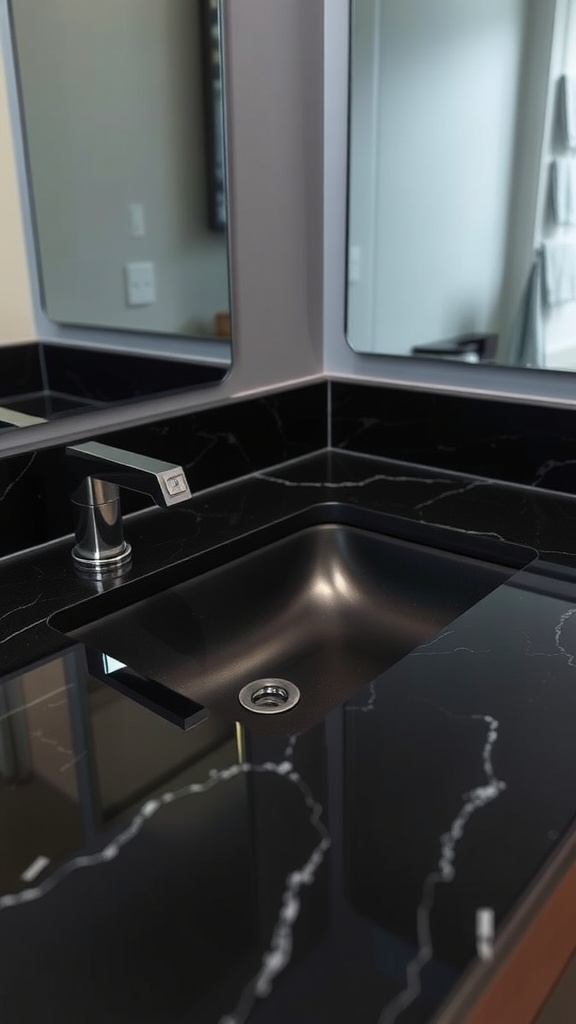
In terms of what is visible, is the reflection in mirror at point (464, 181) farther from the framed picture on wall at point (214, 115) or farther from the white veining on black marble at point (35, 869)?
the white veining on black marble at point (35, 869)

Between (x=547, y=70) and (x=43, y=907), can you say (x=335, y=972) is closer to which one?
(x=43, y=907)

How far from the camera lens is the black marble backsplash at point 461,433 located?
1.15m

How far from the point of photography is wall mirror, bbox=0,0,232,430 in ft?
3.17

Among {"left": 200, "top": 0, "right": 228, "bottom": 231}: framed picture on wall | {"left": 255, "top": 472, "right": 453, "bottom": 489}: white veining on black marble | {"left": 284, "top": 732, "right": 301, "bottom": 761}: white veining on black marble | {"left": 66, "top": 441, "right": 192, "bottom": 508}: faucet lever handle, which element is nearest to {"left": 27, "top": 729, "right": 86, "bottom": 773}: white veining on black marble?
{"left": 284, "top": 732, "right": 301, "bottom": 761}: white veining on black marble

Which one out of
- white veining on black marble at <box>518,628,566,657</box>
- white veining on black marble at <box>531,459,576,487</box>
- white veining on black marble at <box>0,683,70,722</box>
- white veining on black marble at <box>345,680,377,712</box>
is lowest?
white veining on black marble at <box>345,680,377,712</box>

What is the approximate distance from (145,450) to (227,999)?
2.45 feet

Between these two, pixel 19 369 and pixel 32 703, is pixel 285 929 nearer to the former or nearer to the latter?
pixel 32 703

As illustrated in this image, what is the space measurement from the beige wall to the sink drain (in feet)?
1.56

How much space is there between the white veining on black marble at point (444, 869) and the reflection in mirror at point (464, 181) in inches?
25.0

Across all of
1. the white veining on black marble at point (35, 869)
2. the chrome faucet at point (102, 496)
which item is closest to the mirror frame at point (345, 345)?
the chrome faucet at point (102, 496)

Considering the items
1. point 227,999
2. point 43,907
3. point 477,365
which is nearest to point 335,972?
point 227,999

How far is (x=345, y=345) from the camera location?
135 cm

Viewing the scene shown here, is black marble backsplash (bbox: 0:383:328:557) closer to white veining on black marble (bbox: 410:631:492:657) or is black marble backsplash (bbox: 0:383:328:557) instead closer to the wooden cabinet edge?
white veining on black marble (bbox: 410:631:492:657)

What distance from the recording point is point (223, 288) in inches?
46.5
